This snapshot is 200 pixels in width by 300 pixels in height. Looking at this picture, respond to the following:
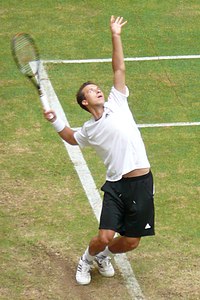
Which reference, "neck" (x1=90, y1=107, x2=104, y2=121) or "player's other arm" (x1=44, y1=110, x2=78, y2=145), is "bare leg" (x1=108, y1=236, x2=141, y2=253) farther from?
"neck" (x1=90, y1=107, x2=104, y2=121)

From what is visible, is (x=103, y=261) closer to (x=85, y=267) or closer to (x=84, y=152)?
(x=85, y=267)


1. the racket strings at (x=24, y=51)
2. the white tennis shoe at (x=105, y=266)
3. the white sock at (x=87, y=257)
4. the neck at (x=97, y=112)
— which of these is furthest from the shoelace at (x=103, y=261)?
the racket strings at (x=24, y=51)

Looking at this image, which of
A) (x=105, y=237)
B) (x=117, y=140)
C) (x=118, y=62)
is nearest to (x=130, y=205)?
(x=105, y=237)

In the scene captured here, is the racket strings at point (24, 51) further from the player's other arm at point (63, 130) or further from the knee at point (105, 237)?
the knee at point (105, 237)

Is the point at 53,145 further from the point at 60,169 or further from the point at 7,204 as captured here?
the point at 7,204

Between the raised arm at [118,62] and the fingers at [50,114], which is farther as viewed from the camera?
the raised arm at [118,62]

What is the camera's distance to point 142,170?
9312 millimetres

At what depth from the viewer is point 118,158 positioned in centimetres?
920

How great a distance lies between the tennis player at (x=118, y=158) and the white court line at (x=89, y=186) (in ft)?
1.54

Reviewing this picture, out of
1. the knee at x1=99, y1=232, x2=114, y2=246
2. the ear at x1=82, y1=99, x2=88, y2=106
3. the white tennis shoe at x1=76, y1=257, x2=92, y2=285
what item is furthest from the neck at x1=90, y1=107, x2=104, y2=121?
the white tennis shoe at x1=76, y1=257, x2=92, y2=285

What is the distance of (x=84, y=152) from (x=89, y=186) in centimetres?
99

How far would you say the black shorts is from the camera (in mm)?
9289

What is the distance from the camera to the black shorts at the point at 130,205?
9.29m

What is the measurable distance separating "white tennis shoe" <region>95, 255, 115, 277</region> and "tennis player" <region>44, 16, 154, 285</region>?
0.34m
